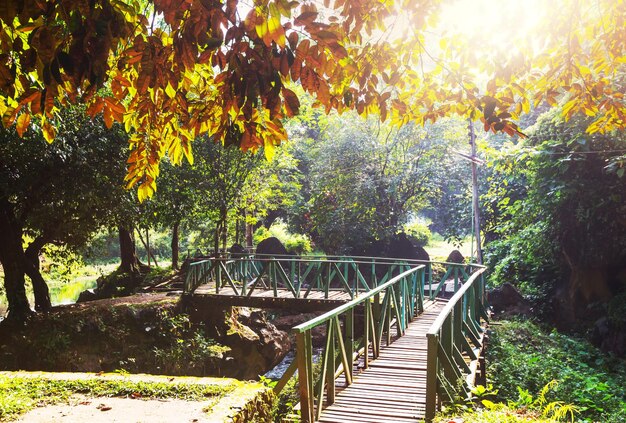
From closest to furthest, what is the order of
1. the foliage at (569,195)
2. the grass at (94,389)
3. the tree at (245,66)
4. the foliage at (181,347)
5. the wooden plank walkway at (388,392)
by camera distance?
the tree at (245,66) → the grass at (94,389) → the wooden plank walkway at (388,392) → the foliage at (181,347) → the foliage at (569,195)

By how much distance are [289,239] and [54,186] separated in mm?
24199

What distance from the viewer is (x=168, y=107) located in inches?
140

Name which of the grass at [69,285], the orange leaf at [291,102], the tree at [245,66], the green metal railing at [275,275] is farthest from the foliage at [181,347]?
the grass at [69,285]

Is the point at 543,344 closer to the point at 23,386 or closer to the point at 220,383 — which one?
the point at 220,383

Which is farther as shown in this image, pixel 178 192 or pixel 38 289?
pixel 178 192

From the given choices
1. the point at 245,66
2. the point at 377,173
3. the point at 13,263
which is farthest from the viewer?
the point at 377,173

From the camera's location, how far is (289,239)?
3612cm

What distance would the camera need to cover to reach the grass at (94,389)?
531cm

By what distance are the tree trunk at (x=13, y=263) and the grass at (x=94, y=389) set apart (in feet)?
26.6

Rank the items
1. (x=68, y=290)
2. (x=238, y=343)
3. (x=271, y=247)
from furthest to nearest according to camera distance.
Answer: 1. (x=68, y=290)
2. (x=271, y=247)
3. (x=238, y=343)

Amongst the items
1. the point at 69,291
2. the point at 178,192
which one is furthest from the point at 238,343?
the point at 69,291

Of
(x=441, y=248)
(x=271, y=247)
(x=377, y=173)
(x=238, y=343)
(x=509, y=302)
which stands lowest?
(x=238, y=343)

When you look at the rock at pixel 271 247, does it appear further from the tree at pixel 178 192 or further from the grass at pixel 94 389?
the grass at pixel 94 389

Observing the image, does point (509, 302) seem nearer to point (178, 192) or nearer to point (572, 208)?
point (572, 208)
